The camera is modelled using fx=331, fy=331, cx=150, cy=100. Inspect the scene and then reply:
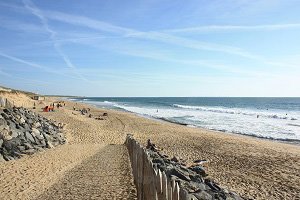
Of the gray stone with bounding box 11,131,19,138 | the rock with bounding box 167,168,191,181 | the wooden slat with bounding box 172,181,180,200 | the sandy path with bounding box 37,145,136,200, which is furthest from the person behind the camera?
the gray stone with bounding box 11,131,19,138

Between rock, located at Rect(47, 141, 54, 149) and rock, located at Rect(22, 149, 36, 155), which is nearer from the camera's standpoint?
rock, located at Rect(22, 149, 36, 155)

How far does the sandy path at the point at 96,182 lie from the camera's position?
9.37 metres

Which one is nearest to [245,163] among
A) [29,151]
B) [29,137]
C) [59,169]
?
[59,169]

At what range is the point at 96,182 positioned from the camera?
10.8 metres

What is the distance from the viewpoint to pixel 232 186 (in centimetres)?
1196

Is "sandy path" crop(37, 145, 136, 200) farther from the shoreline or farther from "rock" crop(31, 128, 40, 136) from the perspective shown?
"rock" crop(31, 128, 40, 136)

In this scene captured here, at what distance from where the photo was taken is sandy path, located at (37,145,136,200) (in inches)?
369

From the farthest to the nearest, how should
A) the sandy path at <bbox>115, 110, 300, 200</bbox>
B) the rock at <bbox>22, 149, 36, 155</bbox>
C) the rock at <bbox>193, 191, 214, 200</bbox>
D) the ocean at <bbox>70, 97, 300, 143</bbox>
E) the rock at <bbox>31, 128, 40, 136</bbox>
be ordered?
the ocean at <bbox>70, 97, 300, 143</bbox> < the rock at <bbox>31, 128, 40, 136</bbox> < the rock at <bbox>22, 149, 36, 155</bbox> < the sandy path at <bbox>115, 110, 300, 200</bbox> < the rock at <bbox>193, 191, 214, 200</bbox>

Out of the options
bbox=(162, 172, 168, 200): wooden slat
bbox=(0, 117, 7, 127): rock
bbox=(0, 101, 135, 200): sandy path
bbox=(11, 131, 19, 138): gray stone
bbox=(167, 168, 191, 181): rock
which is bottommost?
bbox=(0, 101, 135, 200): sandy path

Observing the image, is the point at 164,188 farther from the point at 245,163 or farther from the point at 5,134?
the point at 5,134

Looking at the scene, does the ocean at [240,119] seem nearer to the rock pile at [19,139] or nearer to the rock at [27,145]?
the rock pile at [19,139]

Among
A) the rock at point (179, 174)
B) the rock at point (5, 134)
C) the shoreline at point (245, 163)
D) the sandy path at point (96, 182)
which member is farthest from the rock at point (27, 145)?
the rock at point (179, 174)

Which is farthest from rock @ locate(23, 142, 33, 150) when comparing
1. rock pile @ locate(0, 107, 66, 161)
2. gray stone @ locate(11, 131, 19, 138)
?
gray stone @ locate(11, 131, 19, 138)

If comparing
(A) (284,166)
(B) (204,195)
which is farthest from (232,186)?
(A) (284,166)
